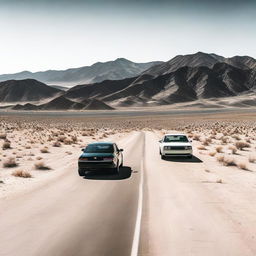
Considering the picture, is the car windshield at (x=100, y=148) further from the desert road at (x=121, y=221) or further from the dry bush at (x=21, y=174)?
the dry bush at (x=21, y=174)

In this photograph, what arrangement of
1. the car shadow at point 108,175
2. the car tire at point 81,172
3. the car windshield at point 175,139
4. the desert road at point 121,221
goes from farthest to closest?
the car windshield at point 175,139
the car tire at point 81,172
the car shadow at point 108,175
the desert road at point 121,221

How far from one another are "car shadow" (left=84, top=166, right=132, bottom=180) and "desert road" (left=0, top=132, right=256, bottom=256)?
0.77m

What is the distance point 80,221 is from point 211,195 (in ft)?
15.8

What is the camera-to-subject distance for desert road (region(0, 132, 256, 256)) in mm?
7435

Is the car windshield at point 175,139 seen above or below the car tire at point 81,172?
above

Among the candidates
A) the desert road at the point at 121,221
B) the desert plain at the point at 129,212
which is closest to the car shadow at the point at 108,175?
the desert plain at the point at 129,212

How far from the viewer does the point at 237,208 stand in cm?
1068

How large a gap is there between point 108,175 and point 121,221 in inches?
297

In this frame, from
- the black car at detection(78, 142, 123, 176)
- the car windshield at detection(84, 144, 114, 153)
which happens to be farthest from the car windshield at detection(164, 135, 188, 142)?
the black car at detection(78, 142, 123, 176)

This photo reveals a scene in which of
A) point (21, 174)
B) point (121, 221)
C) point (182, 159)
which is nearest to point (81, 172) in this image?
point (21, 174)

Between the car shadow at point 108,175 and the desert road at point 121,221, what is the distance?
77 centimetres

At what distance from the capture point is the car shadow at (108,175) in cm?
1603

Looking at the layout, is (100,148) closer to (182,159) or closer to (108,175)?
(108,175)

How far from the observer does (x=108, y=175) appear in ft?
55.2
